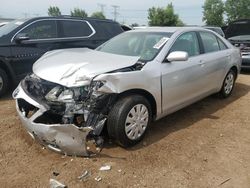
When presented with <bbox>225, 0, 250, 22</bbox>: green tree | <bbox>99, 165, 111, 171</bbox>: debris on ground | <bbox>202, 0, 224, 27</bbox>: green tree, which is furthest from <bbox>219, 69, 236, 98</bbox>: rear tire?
<bbox>225, 0, 250, 22</bbox>: green tree

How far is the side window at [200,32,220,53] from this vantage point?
5615mm

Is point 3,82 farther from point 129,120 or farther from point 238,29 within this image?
point 238,29

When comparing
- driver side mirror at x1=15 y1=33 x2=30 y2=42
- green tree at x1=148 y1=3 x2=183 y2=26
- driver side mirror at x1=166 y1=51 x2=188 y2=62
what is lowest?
green tree at x1=148 y1=3 x2=183 y2=26

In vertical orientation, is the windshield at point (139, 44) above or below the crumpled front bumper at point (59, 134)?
above

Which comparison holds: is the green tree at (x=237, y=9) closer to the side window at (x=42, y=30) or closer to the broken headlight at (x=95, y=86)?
the side window at (x=42, y=30)

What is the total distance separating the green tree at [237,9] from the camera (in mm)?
60438

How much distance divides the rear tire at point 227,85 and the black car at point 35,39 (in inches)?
126

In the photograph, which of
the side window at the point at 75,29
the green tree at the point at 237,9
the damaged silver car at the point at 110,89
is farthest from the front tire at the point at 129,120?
the green tree at the point at 237,9

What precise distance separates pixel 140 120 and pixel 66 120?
38.5 inches

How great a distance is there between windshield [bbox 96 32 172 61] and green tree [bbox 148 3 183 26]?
134ft

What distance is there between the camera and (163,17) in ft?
149

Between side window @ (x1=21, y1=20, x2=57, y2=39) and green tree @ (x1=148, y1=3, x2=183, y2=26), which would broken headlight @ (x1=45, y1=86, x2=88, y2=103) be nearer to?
side window @ (x1=21, y1=20, x2=57, y2=39)

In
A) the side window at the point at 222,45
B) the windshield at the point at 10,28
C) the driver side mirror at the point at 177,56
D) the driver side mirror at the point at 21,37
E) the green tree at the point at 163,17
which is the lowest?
the green tree at the point at 163,17

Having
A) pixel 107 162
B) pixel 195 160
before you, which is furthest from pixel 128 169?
pixel 195 160
